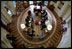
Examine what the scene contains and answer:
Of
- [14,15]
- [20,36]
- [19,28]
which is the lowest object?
[20,36]

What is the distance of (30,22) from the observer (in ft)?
44.5

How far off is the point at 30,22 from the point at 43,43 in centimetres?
338

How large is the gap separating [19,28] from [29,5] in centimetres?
447

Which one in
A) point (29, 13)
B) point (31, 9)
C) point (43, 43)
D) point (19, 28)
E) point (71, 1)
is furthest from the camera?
point (31, 9)

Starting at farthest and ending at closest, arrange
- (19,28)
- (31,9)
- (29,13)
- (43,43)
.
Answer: (31,9) < (29,13) < (19,28) < (43,43)

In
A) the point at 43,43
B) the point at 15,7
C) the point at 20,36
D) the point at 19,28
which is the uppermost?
the point at 15,7

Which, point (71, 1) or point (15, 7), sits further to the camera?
point (15, 7)

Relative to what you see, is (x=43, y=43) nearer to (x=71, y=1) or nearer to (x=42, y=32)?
(x=42, y=32)

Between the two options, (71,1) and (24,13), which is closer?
(71,1)

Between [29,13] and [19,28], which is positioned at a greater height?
[29,13]

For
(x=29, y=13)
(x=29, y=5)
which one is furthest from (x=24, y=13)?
(x=29, y=5)

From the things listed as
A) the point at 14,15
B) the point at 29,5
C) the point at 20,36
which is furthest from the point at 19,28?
the point at 29,5

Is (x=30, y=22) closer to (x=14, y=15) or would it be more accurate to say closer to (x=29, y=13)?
(x=29, y=13)

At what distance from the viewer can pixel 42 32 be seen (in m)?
13.2
